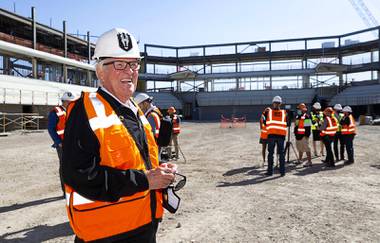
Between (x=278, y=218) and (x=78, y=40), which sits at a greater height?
(x=78, y=40)

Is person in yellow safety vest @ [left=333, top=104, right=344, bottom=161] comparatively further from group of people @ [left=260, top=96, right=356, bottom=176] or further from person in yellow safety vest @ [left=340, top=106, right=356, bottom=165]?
person in yellow safety vest @ [left=340, top=106, right=356, bottom=165]

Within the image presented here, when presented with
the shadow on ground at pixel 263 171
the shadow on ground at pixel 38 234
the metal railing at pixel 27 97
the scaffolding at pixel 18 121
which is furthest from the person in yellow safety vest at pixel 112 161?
the metal railing at pixel 27 97

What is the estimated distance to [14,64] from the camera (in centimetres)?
3328

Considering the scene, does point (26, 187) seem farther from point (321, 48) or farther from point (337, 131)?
point (321, 48)

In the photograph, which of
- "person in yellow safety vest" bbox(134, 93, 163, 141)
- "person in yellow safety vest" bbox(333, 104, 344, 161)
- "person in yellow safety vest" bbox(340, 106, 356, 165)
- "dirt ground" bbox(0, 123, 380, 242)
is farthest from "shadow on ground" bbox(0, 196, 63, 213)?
"person in yellow safety vest" bbox(333, 104, 344, 161)

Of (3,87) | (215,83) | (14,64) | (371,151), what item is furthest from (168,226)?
(215,83)

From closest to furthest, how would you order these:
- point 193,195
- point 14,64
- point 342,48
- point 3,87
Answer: point 193,195
point 3,87
point 14,64
point 342,48

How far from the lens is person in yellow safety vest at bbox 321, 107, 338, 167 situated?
9547 mm

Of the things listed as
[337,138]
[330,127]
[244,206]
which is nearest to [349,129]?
[337,138]

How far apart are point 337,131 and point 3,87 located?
955 inches

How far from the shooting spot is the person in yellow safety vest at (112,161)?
5.16 ft

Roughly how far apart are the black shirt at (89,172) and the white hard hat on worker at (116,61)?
0.94 ft

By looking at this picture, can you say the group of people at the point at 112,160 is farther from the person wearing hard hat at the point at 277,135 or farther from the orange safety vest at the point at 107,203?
the person wearing hard hat at the point at 277,135

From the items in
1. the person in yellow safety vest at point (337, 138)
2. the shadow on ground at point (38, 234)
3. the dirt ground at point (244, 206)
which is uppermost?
the person in yellow safety vest at point (337, 138)
